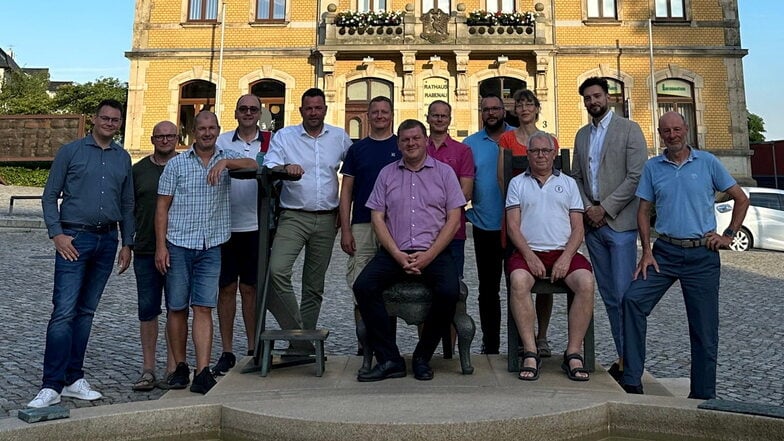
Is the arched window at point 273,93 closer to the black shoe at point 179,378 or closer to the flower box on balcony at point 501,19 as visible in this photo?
the flower box on balcony at point 501,19

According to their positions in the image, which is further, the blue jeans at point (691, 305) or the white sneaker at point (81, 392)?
the white sneaker at point (81, 392)

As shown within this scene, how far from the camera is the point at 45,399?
3.53m

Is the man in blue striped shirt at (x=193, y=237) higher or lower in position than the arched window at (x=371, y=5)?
lower

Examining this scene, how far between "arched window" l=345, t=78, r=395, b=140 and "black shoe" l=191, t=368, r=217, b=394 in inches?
736

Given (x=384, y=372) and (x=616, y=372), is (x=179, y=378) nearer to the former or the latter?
(x=384, y=372)

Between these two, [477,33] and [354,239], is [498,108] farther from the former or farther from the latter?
[477,33]

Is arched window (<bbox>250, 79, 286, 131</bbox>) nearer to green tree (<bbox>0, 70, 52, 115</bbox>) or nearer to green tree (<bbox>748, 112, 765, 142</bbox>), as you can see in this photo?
green tree (<bbox>0, 70, 52, 115</bbox>)

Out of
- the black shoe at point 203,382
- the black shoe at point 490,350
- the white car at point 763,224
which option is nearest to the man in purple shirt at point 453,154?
the black shoe at point 490,350

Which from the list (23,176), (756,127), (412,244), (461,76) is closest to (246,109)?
(412,244)

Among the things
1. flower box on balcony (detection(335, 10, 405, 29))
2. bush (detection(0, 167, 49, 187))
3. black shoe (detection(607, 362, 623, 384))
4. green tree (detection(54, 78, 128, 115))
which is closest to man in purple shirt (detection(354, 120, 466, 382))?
black shoe (detection(607, 362, 623, 384))

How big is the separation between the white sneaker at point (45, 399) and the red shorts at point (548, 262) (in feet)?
9.41

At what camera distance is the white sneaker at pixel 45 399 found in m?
3.50

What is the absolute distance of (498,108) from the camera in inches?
186

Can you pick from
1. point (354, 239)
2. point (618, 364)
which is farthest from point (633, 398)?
point (354, 239)
